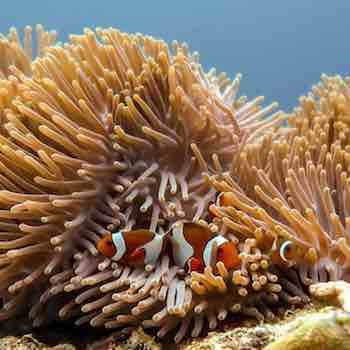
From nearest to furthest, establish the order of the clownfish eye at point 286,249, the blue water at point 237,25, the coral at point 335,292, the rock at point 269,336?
1. the rock at point 269,336
2. the coral at point 335,292
3. the clownfish eye at point 286,249
4. the blue water at point 237,25

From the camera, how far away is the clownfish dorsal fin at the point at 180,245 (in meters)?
1.42

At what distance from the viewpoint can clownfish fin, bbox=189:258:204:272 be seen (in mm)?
1400

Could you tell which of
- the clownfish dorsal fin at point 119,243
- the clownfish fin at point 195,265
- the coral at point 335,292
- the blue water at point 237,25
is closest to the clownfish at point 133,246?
the clownfish dorsal fin at point 119,243

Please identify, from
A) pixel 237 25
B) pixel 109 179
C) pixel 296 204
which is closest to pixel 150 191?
pixel 109 179

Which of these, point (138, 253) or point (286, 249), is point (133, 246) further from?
point (286, 249)

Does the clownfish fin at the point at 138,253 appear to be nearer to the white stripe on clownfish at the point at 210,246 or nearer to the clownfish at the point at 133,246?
the clownfish at the point at 133,246

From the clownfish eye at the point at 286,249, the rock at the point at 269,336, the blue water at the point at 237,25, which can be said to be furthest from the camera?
the blue water at the point at 237,25

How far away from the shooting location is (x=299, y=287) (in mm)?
1392

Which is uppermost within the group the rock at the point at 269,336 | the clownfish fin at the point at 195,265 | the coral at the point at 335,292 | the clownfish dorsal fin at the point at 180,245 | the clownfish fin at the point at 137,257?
the clownfish dorsal fin at the point at 180,245

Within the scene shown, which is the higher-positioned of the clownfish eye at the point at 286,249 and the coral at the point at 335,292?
the clownfish eye at the point at 286,249

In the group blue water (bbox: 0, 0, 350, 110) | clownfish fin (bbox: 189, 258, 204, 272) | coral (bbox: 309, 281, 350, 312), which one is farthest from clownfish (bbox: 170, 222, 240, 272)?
blue water (bbox: 0, 0, 350, 110)

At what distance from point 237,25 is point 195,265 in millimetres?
56370

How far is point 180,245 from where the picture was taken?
1.43m

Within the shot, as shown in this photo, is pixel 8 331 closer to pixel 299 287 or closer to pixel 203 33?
pixel 299 287
